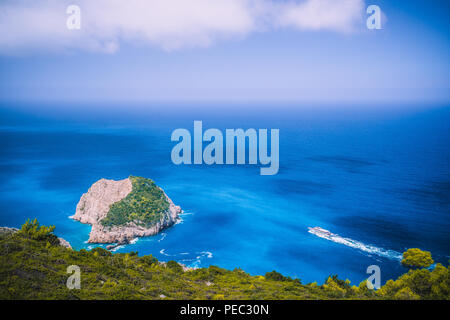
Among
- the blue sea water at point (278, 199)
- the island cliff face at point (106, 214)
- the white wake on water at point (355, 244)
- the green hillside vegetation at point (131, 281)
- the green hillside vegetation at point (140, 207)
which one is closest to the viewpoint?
the green hillside vegetation at point (131, 281)

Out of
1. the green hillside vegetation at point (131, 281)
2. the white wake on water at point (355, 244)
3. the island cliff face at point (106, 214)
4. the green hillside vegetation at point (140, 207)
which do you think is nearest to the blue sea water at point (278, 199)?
the white wake on water at point (355, 244)

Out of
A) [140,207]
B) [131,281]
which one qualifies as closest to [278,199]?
[140,207]

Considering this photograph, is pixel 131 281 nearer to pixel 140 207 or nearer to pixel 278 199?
pixel 140 207

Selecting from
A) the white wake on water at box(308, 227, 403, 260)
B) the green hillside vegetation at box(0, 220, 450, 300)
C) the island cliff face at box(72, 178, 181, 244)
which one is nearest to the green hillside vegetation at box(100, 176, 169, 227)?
the island cliff face at box(72, 178, 181, 244)

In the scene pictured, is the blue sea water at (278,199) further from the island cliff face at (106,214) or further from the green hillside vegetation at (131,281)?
the green hillside vegetation at (131,281)
